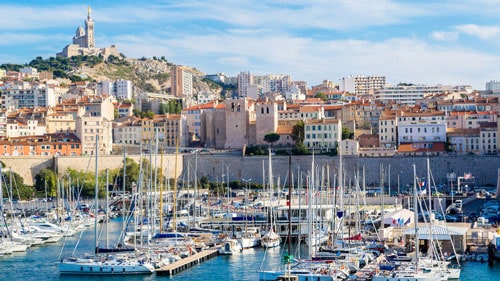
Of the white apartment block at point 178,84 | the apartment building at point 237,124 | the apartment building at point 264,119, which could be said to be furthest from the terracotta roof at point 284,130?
the white apartment block at point 178,84

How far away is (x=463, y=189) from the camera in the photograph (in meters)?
49.6

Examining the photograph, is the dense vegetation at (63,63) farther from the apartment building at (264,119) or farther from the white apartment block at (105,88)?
the apartment building at (264,119)

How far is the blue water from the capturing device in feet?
85.3

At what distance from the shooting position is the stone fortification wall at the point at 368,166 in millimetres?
51344

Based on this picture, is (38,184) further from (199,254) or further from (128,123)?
(199,254)

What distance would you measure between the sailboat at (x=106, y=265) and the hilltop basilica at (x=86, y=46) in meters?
83.6

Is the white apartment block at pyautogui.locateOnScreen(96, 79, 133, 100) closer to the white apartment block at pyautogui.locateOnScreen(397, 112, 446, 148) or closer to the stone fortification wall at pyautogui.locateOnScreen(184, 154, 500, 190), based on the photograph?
the stone fortification wall at pyautogui.locateOnScreen(184, 154, 500, 190)

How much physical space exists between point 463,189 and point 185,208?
50.4ft

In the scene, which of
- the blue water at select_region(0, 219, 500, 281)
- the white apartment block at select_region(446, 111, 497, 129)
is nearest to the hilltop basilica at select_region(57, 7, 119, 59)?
the white apartment block at select_region(446, 111, 497, 129)

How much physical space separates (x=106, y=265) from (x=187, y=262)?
272 centimetres

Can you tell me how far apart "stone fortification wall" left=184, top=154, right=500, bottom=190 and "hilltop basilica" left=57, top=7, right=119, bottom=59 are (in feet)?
182

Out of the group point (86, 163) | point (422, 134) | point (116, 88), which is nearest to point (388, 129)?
point (422, 134)

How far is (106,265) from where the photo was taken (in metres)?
25.9

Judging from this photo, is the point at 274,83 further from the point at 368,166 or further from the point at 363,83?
the point at 368,166
